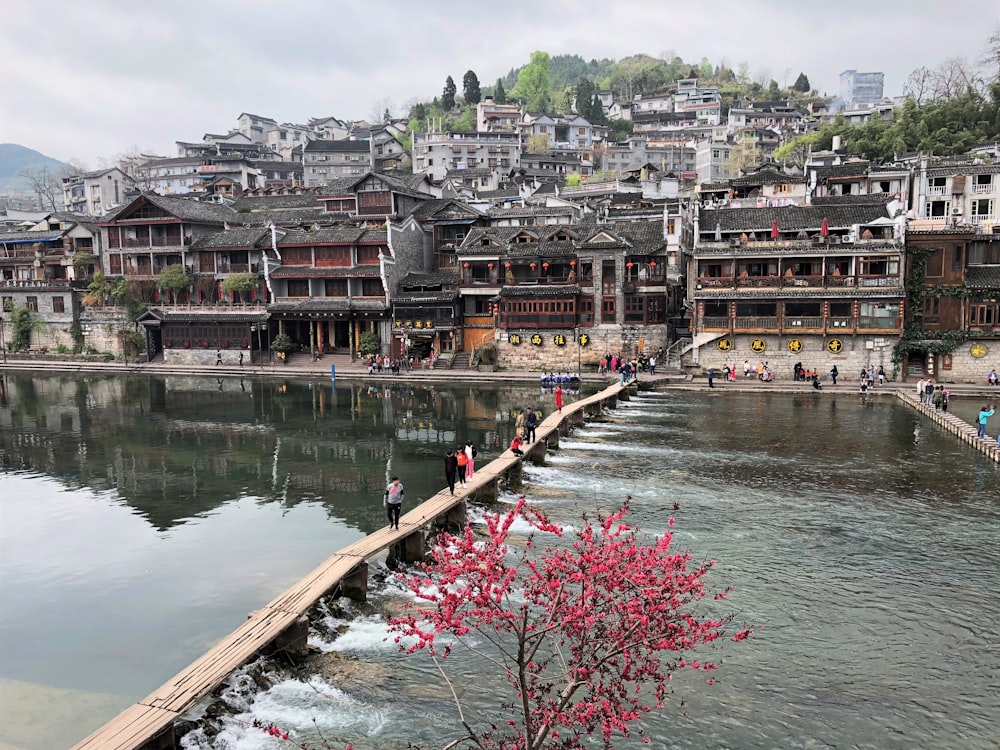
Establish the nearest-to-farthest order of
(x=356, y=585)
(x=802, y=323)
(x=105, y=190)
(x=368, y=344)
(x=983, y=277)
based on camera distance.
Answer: (x=356, y=585), (x=983, y=277), (x=802, y=323), (x=368, y=344), (x=105, y=190)

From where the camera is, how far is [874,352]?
5294cm

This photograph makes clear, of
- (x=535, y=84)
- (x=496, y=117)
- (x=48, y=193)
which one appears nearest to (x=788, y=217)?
(x=496, y=117)

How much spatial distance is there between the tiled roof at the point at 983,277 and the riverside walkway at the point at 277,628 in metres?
39.8

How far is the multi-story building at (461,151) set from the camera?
119938mm

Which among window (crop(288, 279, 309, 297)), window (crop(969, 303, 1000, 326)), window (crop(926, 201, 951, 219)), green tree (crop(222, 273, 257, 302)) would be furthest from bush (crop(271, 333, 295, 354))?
window (crop(926, 201, 951, 219))

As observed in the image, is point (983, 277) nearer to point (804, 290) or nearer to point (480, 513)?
point (804, 290)

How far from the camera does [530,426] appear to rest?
33.0 meters

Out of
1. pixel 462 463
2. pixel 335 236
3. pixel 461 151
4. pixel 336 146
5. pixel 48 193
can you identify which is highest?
pixel 336 146

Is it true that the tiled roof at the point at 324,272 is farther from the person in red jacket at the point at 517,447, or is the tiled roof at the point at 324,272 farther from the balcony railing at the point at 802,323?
the person in red jacket at the point at 517,447

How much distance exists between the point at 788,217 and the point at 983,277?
1352cm

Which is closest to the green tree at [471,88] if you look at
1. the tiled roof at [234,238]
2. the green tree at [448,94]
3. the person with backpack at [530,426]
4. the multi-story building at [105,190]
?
the green tree at [448,94]

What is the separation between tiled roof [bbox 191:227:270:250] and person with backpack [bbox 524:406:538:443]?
48.8 m

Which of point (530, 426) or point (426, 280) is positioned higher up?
point (426, 280)

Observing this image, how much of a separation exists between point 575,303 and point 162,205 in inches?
1700
